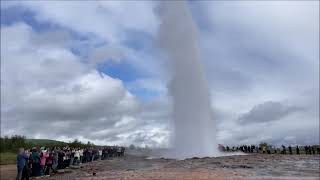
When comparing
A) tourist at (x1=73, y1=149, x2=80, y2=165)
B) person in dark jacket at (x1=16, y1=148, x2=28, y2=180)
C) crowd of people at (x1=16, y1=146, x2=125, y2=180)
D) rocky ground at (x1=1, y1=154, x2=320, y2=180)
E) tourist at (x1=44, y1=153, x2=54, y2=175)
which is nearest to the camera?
rocky ground at (x1=1, y1=154, x2=320, y2=180)

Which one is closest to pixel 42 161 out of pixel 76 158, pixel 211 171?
pixel 211 171

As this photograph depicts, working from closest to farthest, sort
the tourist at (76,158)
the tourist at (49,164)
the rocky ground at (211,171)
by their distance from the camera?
1. the rocky ground at (211,171)
2. the tourist at (49,164)
3. the tourist at (76,158)

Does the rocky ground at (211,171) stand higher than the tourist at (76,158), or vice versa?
the tourist at (76,158)

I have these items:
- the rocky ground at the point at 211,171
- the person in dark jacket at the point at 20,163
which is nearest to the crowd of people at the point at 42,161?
the person in dark jacket at the point at 20,163

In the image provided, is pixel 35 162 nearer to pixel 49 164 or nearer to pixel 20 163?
pixel 49 164

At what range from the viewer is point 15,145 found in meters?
68.9

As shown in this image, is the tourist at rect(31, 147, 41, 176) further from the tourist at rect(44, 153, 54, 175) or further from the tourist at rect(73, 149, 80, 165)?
the tourist at rect(73, 149, 80, 165)

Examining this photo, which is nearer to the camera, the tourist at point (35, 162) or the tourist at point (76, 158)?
the tourist at point (35, 162)

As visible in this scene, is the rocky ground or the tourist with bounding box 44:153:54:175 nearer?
the rocky ground

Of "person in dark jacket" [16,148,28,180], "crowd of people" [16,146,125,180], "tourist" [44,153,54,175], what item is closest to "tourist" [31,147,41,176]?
"crowd of people" [16,146,125,180]

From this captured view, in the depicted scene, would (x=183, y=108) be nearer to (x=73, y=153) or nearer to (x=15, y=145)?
(x=73, y=153)

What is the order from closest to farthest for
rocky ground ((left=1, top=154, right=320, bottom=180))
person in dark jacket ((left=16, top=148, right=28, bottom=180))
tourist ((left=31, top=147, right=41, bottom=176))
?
rocky ground ((left=1, top=154, right=320, bottom=180)), person in dark jacket ((left=16, top=148, right=28, bottom=180)), tourist ((left=31, top=147, right=41, bottom=176))

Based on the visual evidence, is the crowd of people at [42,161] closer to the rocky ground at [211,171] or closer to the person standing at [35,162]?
the person standing at [35,162]

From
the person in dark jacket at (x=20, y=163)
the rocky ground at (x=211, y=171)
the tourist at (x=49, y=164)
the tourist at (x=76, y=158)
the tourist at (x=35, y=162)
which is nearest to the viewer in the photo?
the rocky ground at (x=211, y=171)
